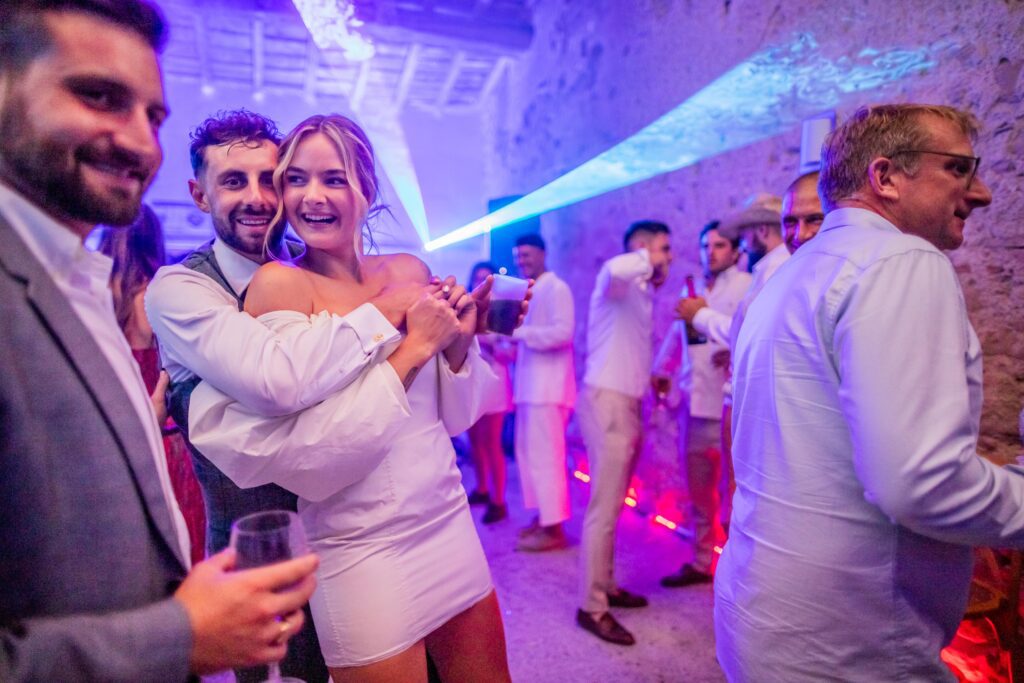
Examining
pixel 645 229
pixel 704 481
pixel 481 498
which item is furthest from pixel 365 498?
pixel 481 498

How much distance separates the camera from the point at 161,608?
2.11 feet

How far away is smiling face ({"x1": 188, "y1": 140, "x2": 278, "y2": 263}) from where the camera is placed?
1.51 m

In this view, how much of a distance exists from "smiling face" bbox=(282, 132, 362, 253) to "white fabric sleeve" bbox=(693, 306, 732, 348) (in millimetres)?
2029

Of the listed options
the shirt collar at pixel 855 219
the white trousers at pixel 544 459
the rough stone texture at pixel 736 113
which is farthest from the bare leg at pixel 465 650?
the white trousers at pixel 544 459

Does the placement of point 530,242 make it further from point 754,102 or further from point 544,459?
point 754,102

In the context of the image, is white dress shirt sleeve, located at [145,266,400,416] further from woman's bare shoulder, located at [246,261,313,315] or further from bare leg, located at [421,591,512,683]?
bare leg, located at [421,591,512,683]

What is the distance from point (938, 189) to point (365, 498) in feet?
4.78

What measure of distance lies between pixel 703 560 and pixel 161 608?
126 inches

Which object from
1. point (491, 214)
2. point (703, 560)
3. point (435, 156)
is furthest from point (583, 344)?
point (435, 156)

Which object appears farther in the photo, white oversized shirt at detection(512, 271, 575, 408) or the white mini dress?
white oversized shirt at detection(512, 271, 575, 408)

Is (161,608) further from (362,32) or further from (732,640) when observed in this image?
(362,32)

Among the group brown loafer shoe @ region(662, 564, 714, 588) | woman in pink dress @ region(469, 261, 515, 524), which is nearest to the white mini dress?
brown loafer shoe @ region(662, 564, 714, 588)

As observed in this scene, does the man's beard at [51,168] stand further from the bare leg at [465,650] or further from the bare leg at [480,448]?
the bare leg at [480,448]

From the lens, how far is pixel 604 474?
2.92m
